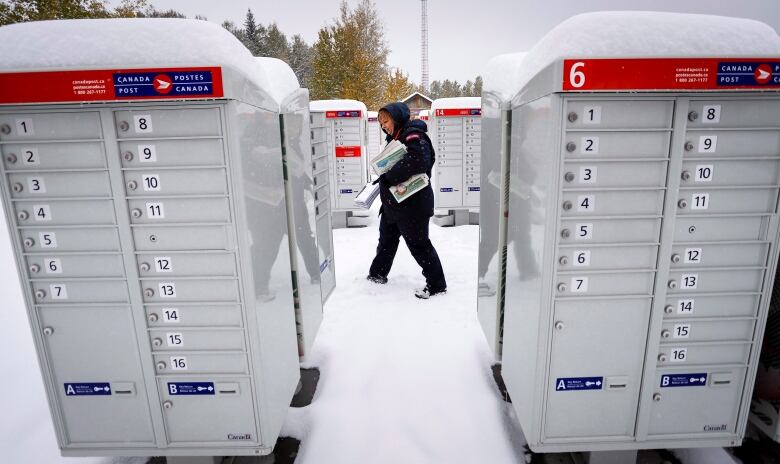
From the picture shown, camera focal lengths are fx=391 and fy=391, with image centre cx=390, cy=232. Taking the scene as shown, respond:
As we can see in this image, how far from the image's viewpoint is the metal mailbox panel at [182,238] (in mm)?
1965

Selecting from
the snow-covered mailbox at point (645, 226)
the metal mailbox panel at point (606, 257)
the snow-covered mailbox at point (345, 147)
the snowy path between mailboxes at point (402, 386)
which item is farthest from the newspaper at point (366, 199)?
the metal mailbox panel at point (606, 257)

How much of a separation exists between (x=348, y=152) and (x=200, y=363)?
6.50 meters

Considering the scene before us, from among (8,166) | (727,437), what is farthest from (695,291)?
(8,166)

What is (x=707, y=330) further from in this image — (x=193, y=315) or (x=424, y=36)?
(x=424, y=36)

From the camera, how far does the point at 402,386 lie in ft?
10.4

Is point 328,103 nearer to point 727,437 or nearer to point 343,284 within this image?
point 343,284

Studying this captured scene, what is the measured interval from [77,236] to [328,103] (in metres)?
6.97

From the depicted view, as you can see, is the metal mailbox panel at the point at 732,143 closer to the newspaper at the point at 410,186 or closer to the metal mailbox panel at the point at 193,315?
the metal mailbox panel at the point at 193,315

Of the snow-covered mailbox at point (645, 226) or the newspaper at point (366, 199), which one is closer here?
the snow-covered mailbox at point (645, 226)

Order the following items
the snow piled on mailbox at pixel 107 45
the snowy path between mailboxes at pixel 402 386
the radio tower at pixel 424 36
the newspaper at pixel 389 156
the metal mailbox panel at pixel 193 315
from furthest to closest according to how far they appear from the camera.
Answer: the radio tower at pixel 424 36, the newspaper at pixel 389 156, the snowy path between mailboxes at pixel 402 386, the metal mailbox panel at pixel 193 315, the snow piled on mailbox at pixel 107 45

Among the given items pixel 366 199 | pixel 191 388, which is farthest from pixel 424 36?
pixel 191 388

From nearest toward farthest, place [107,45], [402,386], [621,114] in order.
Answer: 1. [107,45]
2. [621,114]
3. [402,386]

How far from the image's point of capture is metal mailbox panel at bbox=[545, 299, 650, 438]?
81.4 inches

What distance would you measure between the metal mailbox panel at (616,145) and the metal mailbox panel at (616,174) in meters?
0.04
